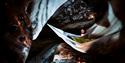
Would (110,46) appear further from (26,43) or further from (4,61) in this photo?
(4,61)

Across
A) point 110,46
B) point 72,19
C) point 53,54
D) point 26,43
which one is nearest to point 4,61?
point 26,43

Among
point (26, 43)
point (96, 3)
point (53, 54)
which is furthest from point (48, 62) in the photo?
point (96, 3)

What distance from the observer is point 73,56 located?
166cm

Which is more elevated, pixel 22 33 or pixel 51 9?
pixel 51 9

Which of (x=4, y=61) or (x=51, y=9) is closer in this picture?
(x=4, y=61)

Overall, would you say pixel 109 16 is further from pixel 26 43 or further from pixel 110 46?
pixel 26 43

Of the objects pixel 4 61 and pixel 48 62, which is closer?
pixel 4 61

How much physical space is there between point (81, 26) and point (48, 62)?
0.85ft

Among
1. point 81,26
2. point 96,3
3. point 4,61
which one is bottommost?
point 4,61

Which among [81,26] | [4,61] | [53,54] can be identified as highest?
[81,26]

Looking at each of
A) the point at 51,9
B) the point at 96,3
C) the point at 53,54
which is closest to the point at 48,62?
the point at 53,54

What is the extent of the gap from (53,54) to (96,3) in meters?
0.35

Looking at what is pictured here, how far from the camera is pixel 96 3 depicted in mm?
1666

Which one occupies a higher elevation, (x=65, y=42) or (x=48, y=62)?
(x=65, y=42)
